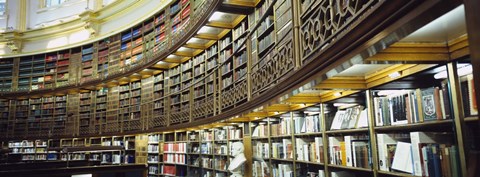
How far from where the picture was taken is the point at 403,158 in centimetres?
261

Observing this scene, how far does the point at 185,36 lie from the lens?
742 centimetres

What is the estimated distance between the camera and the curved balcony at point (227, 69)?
5.59ft

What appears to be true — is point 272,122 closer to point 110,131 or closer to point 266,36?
point 266,36

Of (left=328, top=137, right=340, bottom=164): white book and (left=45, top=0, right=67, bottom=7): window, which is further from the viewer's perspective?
(left=45, top=0, right=67, bottom=7): window

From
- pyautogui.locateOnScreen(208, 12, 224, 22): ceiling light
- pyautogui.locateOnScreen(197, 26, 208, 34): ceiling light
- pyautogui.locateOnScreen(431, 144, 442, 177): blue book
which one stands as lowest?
pyautogui.locateOnScreen(431, 144, 442, 177): blue book

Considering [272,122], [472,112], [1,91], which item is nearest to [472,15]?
[472,112]

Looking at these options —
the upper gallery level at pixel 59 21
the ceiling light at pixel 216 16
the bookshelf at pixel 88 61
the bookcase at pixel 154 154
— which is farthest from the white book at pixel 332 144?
the bookshelf at pixel 88 61

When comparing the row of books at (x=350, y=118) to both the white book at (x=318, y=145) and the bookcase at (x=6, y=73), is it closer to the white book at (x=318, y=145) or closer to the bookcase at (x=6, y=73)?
the white book at (x=318, y=145)

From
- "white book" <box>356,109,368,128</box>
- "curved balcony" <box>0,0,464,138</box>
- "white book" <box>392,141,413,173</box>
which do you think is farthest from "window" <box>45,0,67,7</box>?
"white book" <box>392,141,413,173</box>

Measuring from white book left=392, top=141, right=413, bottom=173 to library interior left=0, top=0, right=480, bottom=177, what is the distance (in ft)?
0.04

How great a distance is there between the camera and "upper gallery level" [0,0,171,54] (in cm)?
1088

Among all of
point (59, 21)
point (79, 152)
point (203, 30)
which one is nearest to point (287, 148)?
point (203, 30)

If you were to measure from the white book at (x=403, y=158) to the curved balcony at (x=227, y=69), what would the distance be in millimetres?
830

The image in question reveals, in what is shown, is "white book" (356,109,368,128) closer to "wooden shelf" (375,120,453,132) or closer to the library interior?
the library interior
